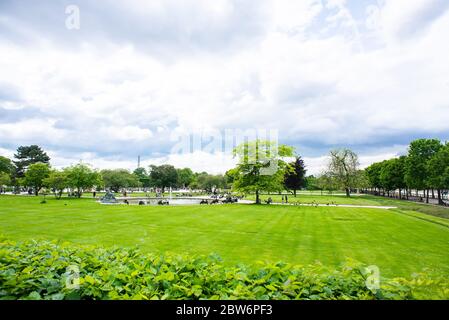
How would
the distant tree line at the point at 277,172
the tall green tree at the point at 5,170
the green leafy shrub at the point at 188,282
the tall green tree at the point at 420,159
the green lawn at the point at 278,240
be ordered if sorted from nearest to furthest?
the green leafy shrub at the point at 188,282 → the green lawn at the point at 278,240 → the distant tree line at the point at 277,172 → the tall green tree at the point at 420,159 → the tall green tree at the point at 5,170

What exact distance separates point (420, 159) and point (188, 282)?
65.4 m

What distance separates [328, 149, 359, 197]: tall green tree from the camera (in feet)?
259

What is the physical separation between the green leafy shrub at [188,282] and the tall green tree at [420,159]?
200 feet

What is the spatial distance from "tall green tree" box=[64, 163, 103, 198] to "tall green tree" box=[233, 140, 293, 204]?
36180 millimetres

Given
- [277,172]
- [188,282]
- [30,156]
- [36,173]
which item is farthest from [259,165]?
[30,156]

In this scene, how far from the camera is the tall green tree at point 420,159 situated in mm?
54250

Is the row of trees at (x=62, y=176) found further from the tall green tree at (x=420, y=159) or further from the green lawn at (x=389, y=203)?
the tall green tree at (x=420, y=159)

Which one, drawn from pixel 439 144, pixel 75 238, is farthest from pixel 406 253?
pixel 439 144

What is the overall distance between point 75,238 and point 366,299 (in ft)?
57.9

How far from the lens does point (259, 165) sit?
52656 millimetres

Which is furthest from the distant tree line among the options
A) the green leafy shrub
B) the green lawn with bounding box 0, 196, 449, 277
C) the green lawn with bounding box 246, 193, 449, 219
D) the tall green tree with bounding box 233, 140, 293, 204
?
the green leafy shrub

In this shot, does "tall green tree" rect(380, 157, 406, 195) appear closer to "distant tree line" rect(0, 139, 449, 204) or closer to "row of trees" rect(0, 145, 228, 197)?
"distant tree line" rect(0, 139, 449, 204)

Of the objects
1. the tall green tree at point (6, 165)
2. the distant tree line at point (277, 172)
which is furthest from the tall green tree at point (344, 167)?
the tall green tree at point (6, 165)
